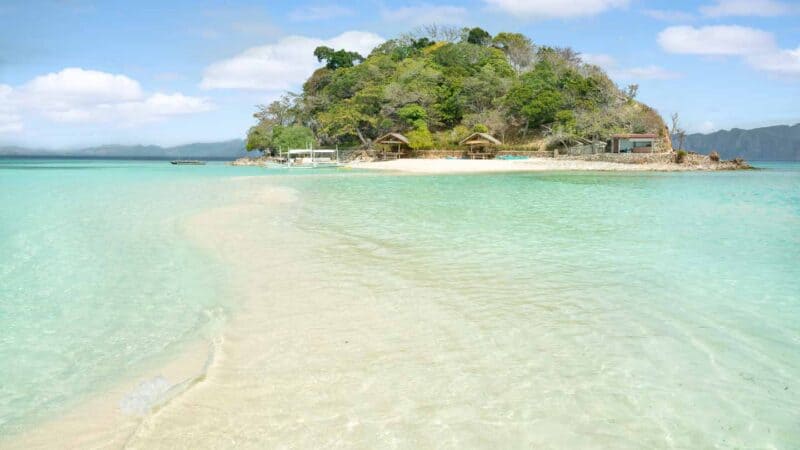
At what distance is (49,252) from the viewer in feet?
27.5

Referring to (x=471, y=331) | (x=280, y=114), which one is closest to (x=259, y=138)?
(x=280, y=114)

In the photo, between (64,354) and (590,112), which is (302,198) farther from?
(590,112)

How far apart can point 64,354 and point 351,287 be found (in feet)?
9.18

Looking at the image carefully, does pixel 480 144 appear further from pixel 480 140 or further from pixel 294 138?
pixel 294 138

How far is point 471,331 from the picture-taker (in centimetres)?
436

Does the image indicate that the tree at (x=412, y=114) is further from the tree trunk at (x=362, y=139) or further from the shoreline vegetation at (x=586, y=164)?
the shoreline vegetation at (x=586, y=164)

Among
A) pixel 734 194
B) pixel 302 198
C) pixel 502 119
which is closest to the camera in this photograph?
pixel 302 198

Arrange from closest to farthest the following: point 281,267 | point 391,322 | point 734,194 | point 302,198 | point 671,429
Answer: point 671,429 < point 391,322 < point 281,267 < point 302,198 < point 734,194

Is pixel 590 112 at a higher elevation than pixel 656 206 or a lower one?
higher

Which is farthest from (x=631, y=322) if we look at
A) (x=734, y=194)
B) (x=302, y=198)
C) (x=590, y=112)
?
(x=590, y=112)

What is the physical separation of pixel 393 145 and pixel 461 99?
9.18 meters

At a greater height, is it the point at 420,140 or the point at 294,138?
the point at 294,138

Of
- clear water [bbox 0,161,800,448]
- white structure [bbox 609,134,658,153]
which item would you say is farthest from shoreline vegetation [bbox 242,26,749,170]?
clear water [bbox 0,161,800,448]

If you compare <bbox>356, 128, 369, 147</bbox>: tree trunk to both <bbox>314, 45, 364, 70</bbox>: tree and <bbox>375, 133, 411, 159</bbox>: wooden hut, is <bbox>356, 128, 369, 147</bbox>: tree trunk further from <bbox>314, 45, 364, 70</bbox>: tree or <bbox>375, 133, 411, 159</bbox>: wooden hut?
<bbox>314, 45, 364, 70</bbox>: tree
